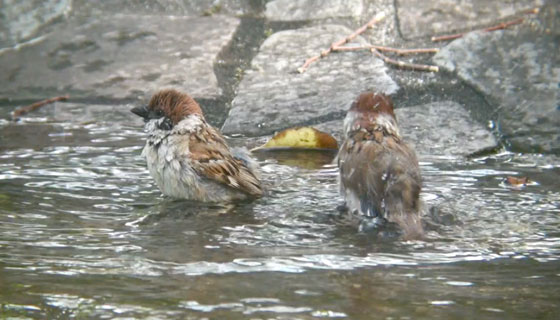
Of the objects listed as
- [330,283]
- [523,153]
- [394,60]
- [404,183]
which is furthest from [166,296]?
[394,60]

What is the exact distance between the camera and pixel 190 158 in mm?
4656

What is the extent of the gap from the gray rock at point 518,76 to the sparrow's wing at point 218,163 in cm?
150

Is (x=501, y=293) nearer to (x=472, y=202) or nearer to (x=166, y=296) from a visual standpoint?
(x=166, y=296)

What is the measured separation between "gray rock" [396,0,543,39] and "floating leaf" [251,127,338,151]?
1200 millimetres

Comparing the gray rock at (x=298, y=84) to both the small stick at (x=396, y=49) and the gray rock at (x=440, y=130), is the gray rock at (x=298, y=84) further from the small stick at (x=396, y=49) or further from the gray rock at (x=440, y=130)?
the gray rock at (x=440, y=130)

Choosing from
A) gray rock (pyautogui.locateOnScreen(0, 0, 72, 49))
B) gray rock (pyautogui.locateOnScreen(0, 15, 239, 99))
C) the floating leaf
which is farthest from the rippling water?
gray rock (pyautogui.locateOnScreen(0, 0, 72, 49))

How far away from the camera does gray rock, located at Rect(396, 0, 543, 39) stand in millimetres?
5859

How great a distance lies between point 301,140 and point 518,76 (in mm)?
1382

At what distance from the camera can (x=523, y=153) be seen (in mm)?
4879

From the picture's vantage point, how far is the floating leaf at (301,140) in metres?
4.96

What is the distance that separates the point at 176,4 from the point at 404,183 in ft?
10.3

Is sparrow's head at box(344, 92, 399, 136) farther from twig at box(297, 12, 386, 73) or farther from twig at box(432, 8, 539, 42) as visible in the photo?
twig at box(432, 8, 539, 42)

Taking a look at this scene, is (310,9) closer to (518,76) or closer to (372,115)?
(518,76)

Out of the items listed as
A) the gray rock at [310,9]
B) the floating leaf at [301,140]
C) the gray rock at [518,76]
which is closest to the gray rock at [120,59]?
the gray rock at [310,9]
